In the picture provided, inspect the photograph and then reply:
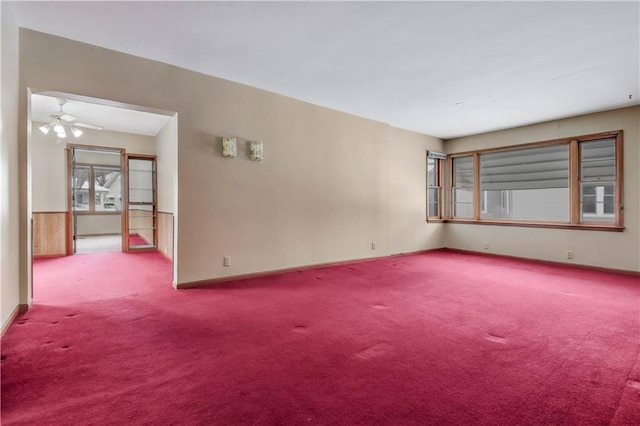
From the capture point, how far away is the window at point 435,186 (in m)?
7.53

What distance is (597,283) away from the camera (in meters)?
4.43

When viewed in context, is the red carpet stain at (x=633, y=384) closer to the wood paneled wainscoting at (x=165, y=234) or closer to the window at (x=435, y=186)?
the window at (x=435, y=186)

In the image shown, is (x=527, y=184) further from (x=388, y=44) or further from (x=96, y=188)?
(x=96, y=188)

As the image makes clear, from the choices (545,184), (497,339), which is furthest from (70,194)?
(545,184)

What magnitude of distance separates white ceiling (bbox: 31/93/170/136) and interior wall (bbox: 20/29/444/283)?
1450mm

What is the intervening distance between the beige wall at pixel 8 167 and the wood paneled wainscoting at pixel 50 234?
4160mm

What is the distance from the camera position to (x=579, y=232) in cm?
559

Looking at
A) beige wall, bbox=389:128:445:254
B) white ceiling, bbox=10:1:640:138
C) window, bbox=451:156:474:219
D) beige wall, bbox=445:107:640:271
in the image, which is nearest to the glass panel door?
white ceiling, bbox=10:1:640:138

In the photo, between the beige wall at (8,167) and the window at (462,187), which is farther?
the window at (462,187)

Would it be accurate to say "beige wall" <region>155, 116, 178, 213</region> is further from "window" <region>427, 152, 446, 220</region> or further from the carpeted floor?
"window" <region>427, 152, 446, 220</region>

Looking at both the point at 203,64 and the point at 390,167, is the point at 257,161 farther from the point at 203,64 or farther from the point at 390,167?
the point at 390,167

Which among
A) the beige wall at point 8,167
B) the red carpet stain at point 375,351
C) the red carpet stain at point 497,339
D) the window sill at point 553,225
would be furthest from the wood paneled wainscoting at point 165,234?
the window sill at point 553,225

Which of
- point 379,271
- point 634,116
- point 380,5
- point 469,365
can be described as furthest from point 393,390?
point 634,116

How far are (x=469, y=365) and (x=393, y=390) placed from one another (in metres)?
0.67
